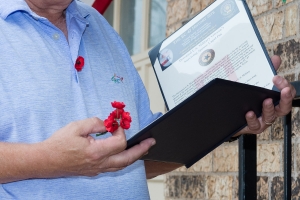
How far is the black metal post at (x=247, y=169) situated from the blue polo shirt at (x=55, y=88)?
0.26m

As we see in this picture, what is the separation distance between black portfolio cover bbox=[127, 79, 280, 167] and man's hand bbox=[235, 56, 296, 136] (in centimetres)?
1

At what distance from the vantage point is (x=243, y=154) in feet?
5.11

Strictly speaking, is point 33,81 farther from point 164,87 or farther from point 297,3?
point 297,3

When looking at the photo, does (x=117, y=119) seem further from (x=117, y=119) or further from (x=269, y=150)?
(x=269, y=150)

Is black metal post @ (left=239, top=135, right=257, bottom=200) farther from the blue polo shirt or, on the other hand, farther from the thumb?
the thumb

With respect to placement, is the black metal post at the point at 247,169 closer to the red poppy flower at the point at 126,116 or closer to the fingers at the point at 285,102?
the fingers at the point at 285,102

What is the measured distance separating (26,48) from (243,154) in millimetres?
644

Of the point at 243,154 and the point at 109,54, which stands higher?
the point at 109,54

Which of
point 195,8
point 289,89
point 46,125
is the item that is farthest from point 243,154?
point 195,8

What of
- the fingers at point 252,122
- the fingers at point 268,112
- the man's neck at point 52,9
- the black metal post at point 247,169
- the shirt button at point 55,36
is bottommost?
the black metal post at point 247,169

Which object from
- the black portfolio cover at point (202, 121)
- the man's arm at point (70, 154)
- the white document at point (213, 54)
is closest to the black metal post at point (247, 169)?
the black portfolio cover at point (202, 121)

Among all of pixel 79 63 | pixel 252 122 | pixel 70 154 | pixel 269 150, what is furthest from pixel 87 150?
pixel 269 150

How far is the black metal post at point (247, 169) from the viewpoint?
1.53 m

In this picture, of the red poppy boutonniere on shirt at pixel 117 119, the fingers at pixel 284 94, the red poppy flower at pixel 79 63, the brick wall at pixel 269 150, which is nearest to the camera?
the red poppy boutonniere on shirt at pixel 117 119
